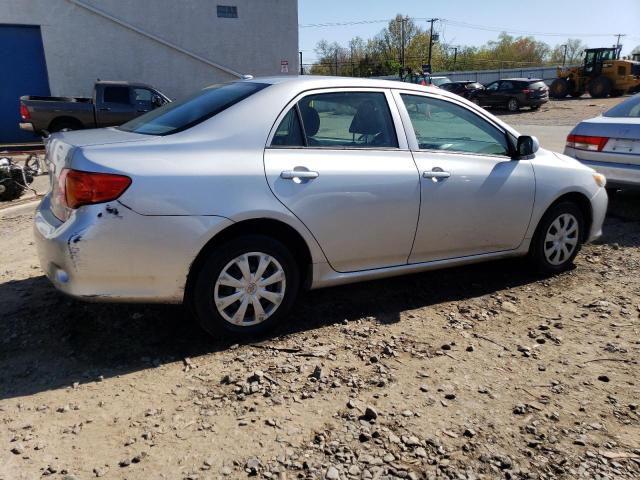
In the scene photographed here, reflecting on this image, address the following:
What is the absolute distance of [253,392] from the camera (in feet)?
10.1

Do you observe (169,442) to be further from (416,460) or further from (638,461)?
→ (638,461)

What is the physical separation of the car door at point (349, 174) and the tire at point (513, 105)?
27.2 metres

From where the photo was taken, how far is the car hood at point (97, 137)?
3.38 metres

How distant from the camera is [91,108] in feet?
48.3

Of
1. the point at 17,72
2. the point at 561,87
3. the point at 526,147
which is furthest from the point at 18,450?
the point at 561,87

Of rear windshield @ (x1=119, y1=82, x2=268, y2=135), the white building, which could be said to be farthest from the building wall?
rear windshield @ (x1=119, y1=82, x2=268, y2=135)

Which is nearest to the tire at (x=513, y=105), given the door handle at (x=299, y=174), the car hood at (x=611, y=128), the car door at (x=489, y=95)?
the car door at (x=489, y=95)

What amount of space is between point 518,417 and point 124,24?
1997cm

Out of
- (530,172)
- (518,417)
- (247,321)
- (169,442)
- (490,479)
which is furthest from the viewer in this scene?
(530,172)

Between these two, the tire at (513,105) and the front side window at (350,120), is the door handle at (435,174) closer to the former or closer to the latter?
the front side window at (350,120)

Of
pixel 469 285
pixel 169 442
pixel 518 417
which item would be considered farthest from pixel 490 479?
pixel 469 285

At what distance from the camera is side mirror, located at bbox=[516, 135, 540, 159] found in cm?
450

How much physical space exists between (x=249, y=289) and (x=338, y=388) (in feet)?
2.75

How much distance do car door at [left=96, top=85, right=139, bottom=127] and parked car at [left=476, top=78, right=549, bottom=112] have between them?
67.1ft
